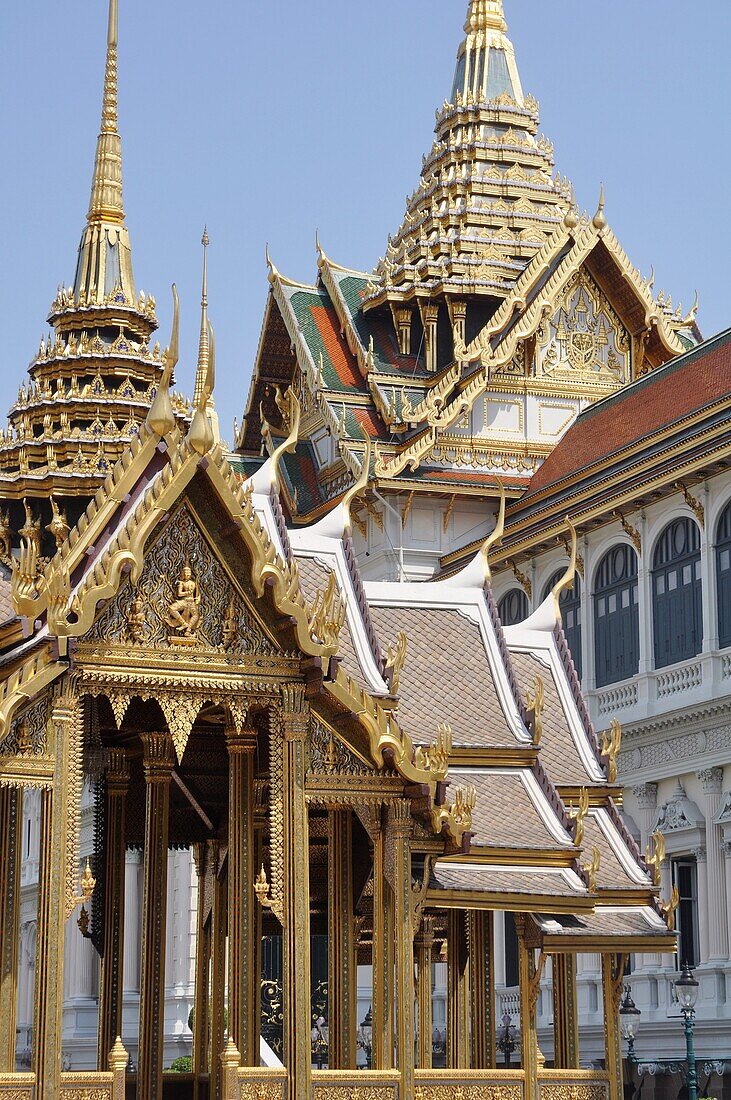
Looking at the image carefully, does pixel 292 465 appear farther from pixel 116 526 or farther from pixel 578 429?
pixel 116 526

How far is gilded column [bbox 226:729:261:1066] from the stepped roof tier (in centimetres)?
2871

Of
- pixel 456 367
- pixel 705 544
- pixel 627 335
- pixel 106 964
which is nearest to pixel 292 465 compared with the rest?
pixel 456 367

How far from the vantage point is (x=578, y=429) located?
4225 centimetres

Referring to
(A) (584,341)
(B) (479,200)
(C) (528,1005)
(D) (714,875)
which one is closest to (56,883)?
(C) (528,1005)

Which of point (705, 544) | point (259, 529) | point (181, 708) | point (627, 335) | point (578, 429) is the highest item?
point (627, 335)

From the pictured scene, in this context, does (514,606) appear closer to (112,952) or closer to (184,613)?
(112,952)

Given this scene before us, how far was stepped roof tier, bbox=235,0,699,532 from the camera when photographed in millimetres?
42156

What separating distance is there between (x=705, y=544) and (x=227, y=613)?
2109 cm

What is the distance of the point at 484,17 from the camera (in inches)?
2128

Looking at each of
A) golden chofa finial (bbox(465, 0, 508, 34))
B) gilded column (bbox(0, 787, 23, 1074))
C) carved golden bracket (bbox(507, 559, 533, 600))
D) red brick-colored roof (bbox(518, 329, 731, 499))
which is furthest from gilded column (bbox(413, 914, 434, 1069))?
golden chofa finial (bbox(465, 0, 508, 34))

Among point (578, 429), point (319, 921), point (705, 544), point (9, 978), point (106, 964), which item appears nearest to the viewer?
point (9, 978)

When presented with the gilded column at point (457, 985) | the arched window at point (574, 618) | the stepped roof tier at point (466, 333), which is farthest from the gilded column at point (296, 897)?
the stepped roof tier at point (466, 333)

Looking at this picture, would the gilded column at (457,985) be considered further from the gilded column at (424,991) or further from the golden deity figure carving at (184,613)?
the golden deity figure carving at (184,613)

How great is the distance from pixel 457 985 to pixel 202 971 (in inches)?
81.3
